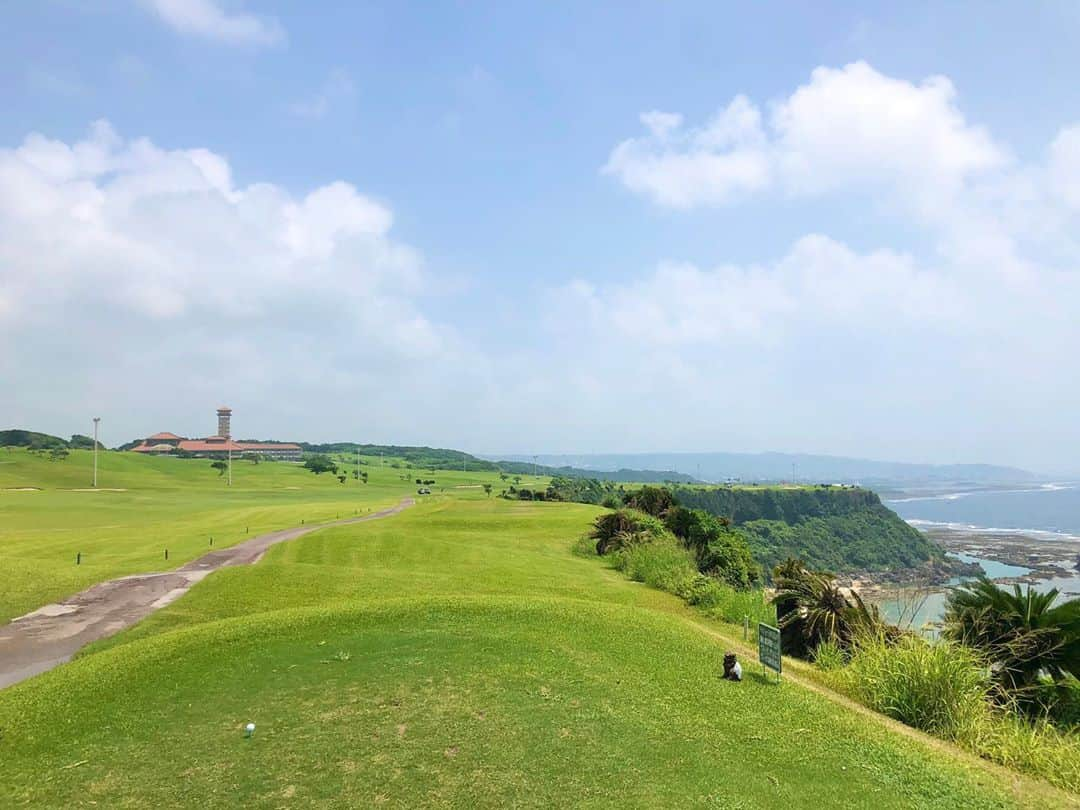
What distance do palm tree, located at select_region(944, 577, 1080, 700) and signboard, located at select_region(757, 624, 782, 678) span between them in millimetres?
4153

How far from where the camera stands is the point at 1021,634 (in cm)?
1240

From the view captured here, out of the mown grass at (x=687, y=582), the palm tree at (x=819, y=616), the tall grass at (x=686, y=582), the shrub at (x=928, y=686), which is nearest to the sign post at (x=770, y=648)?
the shrub at (x=928, y=686)

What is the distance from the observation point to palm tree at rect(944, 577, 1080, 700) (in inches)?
472

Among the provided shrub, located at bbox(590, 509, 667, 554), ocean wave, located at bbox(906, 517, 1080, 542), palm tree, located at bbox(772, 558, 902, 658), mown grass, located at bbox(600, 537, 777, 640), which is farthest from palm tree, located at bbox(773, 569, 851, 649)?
ocean wave, located at bbox(906, 517, 1080, 542)

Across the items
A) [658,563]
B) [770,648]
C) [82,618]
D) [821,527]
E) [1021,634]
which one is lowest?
[821,527]

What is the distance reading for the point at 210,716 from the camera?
9609mm

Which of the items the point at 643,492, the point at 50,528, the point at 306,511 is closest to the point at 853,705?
the point at 643,492

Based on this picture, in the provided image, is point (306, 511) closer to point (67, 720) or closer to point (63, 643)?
point (63, 643)

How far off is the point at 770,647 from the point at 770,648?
20mm

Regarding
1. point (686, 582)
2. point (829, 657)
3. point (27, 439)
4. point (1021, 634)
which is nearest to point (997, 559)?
point (686, 582)

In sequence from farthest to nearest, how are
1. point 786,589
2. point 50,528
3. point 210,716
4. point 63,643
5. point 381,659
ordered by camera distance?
point 50,528
point 786,589
point 63,643
point 381,659
point 210,716

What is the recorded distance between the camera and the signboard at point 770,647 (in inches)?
418

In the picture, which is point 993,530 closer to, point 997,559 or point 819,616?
point 997,559

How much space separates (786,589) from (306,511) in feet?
141
